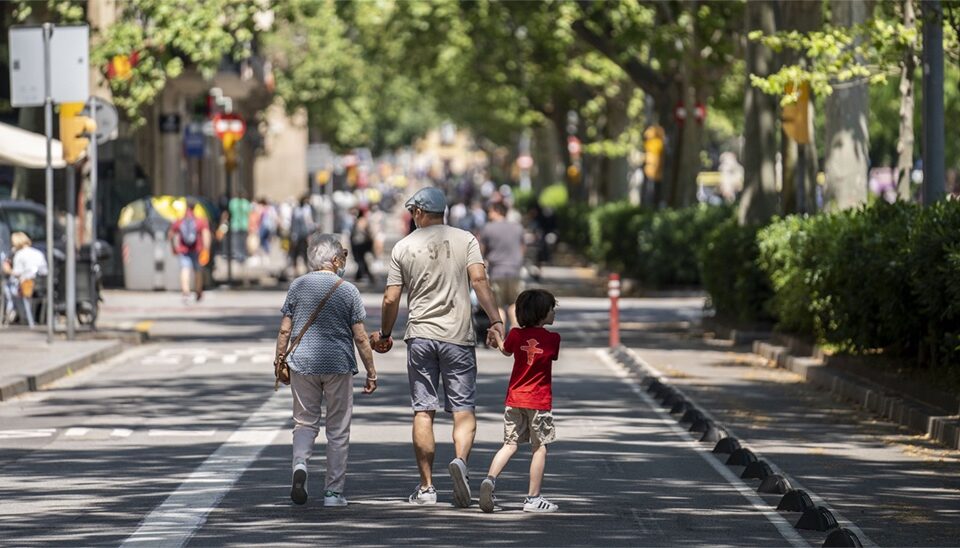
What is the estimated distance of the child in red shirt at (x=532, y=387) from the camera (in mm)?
11016

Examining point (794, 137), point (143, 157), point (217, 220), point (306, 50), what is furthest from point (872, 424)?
point (306, 50)

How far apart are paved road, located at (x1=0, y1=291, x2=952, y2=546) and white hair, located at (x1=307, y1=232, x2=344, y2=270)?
1.29 metres

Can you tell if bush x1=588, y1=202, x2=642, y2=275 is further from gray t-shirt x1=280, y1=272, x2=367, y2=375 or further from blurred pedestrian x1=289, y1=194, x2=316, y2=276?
gray t-shirt x1=280, y1=272, x2=367, y2=375

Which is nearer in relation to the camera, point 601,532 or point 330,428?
point 601,532

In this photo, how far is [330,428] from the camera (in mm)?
11312

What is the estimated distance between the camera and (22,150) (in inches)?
1159

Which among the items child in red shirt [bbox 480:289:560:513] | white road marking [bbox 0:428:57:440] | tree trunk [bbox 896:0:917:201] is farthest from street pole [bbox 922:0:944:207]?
child in red shirt [bbox 480:289:560:513]

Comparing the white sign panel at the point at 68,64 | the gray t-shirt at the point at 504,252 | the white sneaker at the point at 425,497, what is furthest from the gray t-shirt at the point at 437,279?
the white sign panel at the point at 68,64

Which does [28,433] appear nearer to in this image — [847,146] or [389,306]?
[389,306]

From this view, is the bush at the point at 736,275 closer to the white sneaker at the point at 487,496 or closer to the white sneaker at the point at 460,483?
the white sneaker at the point at 460,483

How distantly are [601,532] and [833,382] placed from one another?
943 centimetres

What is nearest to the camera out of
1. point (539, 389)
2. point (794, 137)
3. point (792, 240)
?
point (539, 389)

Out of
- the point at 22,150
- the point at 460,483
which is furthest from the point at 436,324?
the point at 22,150

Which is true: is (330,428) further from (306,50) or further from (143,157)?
(306,50)
